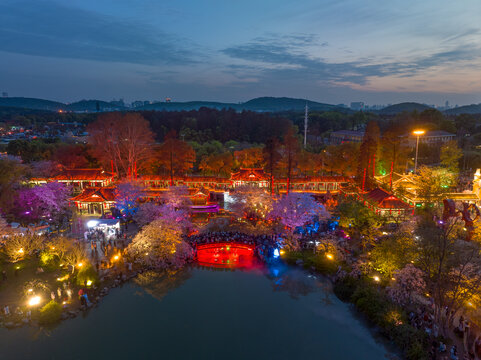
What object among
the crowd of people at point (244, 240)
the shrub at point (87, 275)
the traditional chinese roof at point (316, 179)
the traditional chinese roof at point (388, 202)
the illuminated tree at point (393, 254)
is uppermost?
the traditional chinese roof at point (316, 179)

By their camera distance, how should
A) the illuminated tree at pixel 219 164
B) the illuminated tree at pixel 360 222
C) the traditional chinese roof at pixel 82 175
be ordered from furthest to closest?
the illuminated tree at pixel 219 164, the traditional chinese roof at pixel 82 175, the illuminated tree at pixel 360 222

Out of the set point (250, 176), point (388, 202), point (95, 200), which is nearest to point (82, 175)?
point (95, 200)

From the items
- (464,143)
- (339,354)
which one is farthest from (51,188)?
(464,143)

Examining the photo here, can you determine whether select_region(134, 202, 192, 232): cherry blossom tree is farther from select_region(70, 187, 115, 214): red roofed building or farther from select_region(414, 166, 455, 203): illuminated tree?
select_region(414, 166, 455, 203): illuminated tree

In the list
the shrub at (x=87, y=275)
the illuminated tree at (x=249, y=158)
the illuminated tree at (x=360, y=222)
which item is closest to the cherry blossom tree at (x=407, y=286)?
the illuminated tree at (x=360, y=222)

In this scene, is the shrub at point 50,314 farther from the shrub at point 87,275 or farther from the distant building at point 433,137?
the distant building at point 433,137

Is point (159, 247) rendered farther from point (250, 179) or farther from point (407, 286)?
point (250, 179)

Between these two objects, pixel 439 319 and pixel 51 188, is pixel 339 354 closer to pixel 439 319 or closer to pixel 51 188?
pixel 439 319
